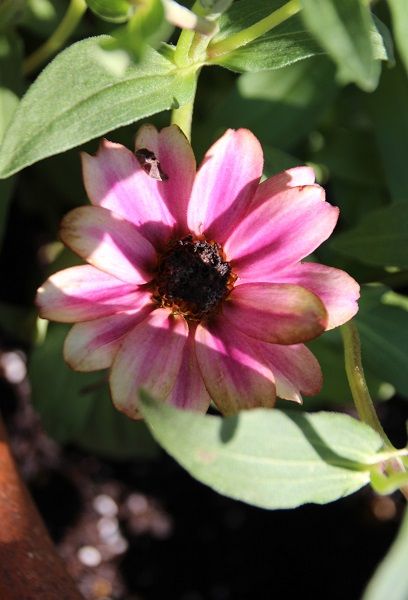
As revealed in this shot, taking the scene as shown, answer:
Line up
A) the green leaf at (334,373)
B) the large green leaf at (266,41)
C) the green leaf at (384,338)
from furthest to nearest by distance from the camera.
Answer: the green leaf at (334,373)
the green leaf at (384,338)
the large green leaf at (266,41)

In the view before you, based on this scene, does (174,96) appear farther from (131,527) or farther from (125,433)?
(131,527)

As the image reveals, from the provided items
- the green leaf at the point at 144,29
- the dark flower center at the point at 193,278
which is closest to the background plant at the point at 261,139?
the green leaf at the point at 144,29

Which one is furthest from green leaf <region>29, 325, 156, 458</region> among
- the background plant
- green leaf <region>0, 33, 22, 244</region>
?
green leaf <region>0, 33, 22, 244</region>

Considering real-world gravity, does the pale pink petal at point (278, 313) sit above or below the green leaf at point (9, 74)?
above

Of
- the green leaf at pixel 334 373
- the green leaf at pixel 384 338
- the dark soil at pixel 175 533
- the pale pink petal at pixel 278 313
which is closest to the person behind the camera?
the pale pink petal at pixel 278 313

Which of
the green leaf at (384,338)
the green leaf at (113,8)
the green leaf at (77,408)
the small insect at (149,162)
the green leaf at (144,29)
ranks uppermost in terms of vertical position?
the green leaf at (144,29)

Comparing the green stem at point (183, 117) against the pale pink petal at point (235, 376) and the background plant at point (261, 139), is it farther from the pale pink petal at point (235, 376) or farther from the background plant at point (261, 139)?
the pale pink petal at point (235, 376)

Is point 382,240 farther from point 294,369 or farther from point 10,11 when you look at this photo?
point 10,11

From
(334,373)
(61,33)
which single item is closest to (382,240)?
(334,373)

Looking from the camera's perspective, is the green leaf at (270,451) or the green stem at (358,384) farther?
the green stem at (358,384)
